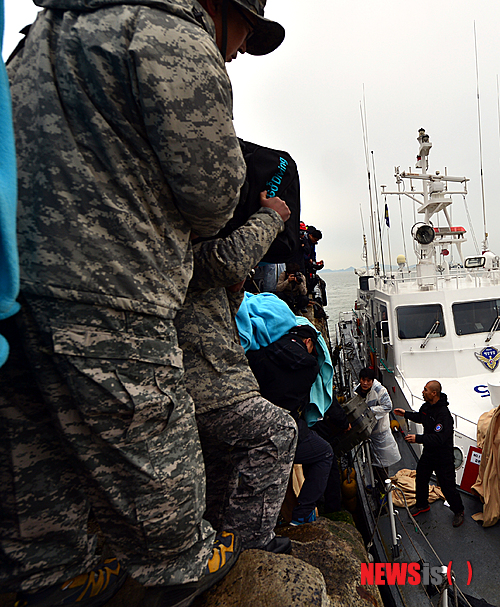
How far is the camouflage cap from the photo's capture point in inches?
49.6

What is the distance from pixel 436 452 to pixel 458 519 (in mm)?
689

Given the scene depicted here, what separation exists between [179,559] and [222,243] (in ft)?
3.43

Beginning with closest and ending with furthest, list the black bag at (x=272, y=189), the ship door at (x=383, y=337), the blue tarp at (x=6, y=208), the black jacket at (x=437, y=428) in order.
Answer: the blue tarp at (x=6, y=208) < the black bag at (x=272, y=189) < the black jacket at (x=437, y=428) < the ship door at (x=383, y=337)

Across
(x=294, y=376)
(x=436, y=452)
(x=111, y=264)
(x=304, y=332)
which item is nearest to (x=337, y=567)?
(x=294, y=376)

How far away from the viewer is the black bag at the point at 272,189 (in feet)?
5.05

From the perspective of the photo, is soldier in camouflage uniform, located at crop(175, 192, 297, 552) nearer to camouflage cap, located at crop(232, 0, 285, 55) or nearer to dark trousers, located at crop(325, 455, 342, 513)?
camouflage cap, located at crop(232, 0, 285, 55)

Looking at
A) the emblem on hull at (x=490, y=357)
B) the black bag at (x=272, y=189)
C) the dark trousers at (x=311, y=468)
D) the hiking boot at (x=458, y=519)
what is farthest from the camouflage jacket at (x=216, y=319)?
the emblem on hull at (x=490, y=357)

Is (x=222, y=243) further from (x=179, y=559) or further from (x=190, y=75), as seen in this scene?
(x=179, y=559)

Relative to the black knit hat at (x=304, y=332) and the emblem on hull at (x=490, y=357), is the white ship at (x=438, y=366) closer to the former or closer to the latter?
the emblem on hull at (x=490, y=357)

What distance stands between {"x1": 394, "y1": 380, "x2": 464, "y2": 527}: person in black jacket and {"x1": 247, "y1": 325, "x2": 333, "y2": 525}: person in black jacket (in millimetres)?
2220

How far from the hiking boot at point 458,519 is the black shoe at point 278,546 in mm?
3281

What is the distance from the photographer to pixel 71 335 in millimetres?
941

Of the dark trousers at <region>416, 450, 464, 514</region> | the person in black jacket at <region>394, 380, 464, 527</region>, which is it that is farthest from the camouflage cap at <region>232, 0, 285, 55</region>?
the dark trousers at <region>416, 450, 464, 514</region>

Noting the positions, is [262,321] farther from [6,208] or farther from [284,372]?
[6,208]
